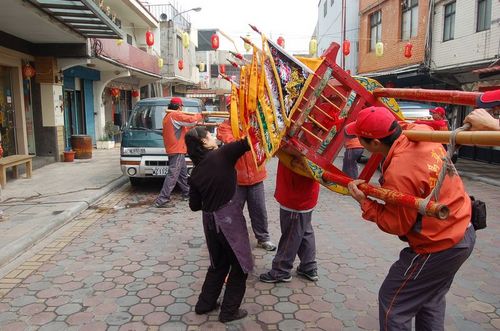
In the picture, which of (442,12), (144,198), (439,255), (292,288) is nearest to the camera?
(439,255)

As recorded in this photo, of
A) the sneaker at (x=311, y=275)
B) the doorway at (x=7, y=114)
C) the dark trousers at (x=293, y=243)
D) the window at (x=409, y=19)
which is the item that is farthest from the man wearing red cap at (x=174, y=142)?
the window at (x=409, y=19)

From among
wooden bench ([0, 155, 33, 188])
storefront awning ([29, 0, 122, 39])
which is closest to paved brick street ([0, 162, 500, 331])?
wooden bench ([0, 155, 33, 188])

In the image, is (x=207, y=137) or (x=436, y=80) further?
(x=436, y=80)

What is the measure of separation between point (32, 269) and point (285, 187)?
2.85 metres

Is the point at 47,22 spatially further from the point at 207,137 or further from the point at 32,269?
the point at 207,137

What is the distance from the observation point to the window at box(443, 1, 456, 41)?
44.3ft

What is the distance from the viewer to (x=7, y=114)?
10.6 m

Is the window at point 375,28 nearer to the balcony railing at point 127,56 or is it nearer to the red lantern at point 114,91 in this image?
the balcony railing at point 127,56

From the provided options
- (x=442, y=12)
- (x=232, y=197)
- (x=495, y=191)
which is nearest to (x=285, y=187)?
(x=232, y=197)

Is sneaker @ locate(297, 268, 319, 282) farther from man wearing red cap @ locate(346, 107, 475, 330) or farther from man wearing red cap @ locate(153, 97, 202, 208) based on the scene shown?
man wearing red cap @ locate(153, 97, 202, 208)

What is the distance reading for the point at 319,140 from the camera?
3336mm

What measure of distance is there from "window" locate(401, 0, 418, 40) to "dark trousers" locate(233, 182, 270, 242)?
1323 cm

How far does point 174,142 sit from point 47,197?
256 cm

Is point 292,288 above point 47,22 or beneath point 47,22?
beneath
